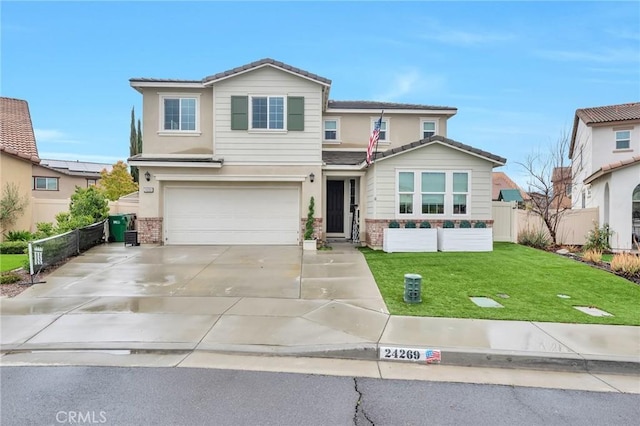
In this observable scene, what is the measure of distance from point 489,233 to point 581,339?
817cm

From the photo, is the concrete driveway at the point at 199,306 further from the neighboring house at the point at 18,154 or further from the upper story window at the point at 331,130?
the upper story window at the point at 331,130

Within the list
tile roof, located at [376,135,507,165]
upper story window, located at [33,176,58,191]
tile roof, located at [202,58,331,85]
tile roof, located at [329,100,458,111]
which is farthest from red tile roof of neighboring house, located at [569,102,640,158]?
upper story window, located at [33,176,58,191]

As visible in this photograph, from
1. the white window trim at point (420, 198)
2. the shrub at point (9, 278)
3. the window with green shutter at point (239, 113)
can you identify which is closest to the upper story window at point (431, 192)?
the white window trim at point (420, 198)

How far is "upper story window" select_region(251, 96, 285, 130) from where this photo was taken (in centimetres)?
1474

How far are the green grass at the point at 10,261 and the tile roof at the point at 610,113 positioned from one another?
90.4 ft

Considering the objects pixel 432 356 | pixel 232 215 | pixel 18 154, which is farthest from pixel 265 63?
pixel 432 356

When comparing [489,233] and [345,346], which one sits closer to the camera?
[345,346]

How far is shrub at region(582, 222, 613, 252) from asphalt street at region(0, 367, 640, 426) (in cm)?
1237

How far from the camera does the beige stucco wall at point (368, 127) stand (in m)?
17.7

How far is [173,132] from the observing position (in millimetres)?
15055

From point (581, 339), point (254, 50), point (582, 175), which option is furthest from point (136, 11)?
point (582, 175)

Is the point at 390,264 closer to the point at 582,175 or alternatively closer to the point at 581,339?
the point at 581,339

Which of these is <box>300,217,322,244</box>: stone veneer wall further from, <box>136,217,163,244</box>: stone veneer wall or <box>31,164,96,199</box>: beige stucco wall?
<box>31,164,96,199</box>: beige stucco wall

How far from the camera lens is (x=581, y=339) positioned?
5445 mm
